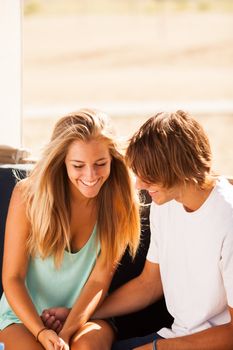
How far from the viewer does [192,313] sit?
9.51 ft

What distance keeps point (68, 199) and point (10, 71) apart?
135 centimetres

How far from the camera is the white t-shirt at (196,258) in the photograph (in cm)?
276

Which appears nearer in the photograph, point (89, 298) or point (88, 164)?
point (88, 164)

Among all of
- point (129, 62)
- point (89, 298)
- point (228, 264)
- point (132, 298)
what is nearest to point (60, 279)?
point (89, 298)

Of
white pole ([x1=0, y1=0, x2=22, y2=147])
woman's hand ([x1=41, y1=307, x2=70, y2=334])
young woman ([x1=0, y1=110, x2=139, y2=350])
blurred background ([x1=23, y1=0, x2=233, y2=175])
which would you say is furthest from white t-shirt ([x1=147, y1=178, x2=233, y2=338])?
blurred background ([x1=23, y1=0, x2=233, y2=175])

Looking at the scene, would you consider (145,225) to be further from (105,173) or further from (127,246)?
(105,173)

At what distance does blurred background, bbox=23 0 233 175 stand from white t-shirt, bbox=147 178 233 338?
9609mm

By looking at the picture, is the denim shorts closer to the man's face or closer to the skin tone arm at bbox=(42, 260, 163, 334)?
the skin tone arm at bbox=(42, 260, 163, 334)

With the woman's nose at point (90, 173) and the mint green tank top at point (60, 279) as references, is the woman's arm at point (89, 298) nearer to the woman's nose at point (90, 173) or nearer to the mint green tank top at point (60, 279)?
the mint green tank top at point (60, 279)

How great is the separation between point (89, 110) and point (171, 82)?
16791 millimetres

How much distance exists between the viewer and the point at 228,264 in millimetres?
2715

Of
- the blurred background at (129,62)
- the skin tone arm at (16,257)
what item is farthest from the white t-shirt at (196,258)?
the blurred background at (129,62)

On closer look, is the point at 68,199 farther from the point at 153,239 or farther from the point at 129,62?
the point at 129,62

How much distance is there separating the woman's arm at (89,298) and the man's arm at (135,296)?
5 cm
